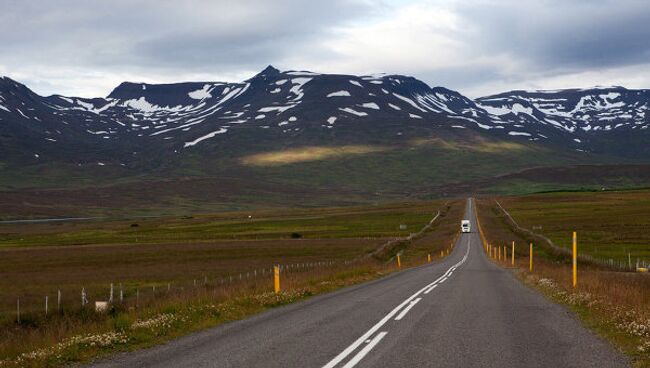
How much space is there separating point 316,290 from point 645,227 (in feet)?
238

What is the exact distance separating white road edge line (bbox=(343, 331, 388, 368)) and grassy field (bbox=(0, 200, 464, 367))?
4.75 metres

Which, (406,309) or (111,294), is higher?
(406,309)

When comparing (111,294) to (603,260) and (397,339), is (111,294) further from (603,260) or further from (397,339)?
(603,260)

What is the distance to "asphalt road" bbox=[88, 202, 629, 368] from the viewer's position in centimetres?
1187

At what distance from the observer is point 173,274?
2078 inches

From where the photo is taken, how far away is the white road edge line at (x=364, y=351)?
11.5 metres

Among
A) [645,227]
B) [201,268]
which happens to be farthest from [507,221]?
[201,268]

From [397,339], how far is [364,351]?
5.04 feet

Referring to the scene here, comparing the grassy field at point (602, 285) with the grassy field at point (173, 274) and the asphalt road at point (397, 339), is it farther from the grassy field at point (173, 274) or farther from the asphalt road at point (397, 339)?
the grassy field at point (173, 274)

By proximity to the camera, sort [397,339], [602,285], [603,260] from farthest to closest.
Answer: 1. [603,260]
2. [602,285]
3. [397,339]

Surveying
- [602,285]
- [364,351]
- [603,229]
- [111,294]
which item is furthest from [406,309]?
[603,229]

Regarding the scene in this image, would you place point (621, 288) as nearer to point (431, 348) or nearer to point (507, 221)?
point (431, 348)

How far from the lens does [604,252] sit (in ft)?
214

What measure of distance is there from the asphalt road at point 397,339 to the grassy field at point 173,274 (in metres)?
1.59
